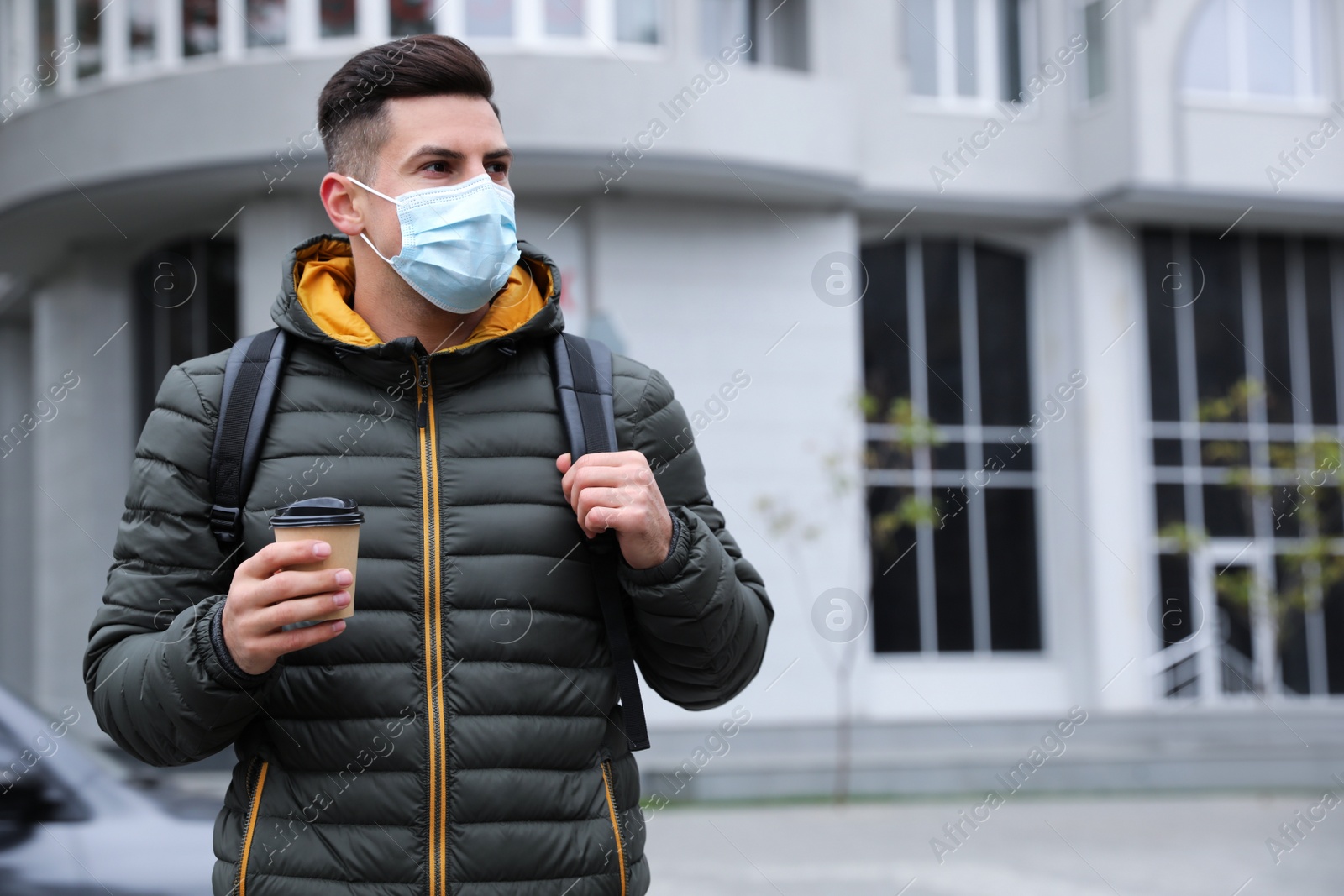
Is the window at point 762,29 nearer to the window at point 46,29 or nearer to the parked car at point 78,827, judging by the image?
the window at point 46,29

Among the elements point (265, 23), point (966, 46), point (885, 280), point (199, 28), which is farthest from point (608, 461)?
point (966, 46)

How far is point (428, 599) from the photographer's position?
2232mm

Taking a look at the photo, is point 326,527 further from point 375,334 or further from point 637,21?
point 637,21

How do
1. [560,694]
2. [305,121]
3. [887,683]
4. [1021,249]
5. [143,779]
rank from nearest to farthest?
[560,694] < [143,779] < [305,121] < [887,683] < [1021,249]

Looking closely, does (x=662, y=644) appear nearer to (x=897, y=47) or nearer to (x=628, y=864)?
(x=628, y=864)

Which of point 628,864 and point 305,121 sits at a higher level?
point 305,121

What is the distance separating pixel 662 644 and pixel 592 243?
15078 millimetres

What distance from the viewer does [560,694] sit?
87.9 inches

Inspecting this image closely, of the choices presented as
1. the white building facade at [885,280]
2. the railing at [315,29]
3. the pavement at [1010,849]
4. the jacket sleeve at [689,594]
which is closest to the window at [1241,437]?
the white building facade at [885,280]

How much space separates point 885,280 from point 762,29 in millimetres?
3519

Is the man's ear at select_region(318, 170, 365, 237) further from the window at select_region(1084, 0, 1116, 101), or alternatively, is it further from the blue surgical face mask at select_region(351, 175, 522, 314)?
the window at select_region(1084, 0, 1116, 101)

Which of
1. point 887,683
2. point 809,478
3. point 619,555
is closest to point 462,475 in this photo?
point 619,555

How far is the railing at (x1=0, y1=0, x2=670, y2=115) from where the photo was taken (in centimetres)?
1594

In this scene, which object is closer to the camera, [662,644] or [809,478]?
[662,644]
